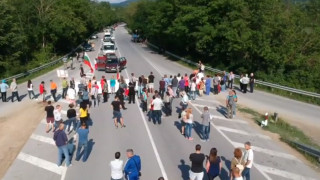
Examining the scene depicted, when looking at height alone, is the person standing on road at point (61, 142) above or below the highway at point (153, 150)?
above

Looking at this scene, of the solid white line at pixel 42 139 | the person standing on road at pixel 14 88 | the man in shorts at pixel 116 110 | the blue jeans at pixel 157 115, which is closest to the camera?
the solid white line at pixel 42 139

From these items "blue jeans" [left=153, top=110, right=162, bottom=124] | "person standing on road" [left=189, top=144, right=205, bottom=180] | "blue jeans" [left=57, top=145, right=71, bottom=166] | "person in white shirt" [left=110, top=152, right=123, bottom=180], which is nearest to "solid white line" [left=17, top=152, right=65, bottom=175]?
"blue jeans" [left=57, top=145, right=71, bottom=166]

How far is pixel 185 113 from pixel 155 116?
2948 mm

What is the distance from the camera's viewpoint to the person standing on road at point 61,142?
1261 centimetres

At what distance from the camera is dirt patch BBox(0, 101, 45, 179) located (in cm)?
1434

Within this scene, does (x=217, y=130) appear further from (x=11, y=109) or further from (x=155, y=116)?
(x=11, y=109)

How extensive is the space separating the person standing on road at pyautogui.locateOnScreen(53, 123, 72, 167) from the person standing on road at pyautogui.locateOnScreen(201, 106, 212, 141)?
628 cm

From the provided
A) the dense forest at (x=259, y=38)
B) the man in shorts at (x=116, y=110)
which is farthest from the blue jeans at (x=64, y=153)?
the dense forest at (x=259, y=38)

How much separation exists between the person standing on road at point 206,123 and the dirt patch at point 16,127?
8433 millimetres

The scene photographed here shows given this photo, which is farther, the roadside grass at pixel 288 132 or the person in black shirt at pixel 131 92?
the person in black shirt at pixel 131 92

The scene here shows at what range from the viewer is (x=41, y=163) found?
13.5 meters

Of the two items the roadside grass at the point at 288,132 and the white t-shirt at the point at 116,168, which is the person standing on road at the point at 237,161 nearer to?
the white t-shirt at the point at 116,168

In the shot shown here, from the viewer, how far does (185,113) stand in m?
16.0

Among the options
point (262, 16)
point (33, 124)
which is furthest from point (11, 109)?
point (262, 16)
